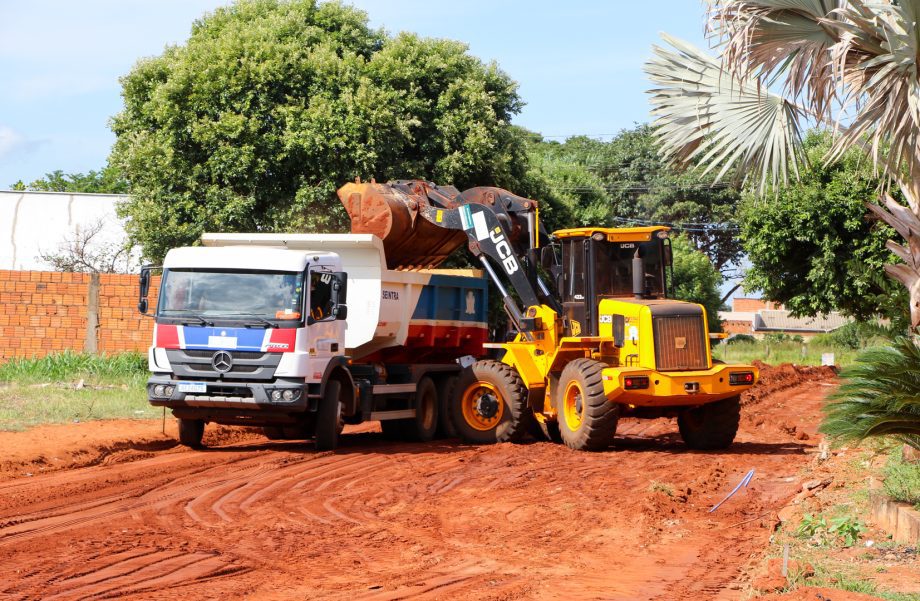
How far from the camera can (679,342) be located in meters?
16.8

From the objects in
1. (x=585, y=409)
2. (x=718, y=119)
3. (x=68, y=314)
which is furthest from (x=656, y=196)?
(x=718, y=119)

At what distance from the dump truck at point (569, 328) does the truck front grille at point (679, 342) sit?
0.01 meters

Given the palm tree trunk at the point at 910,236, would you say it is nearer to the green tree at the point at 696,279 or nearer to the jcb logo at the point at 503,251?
the jcb logo at the point at 503,251

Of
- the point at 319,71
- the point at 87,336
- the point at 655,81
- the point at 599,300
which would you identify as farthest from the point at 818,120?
the point at 87,336

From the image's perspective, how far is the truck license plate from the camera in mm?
15516

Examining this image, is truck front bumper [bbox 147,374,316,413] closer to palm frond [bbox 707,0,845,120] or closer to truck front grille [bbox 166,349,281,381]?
truck front grille [bbox 166,349,281,381]

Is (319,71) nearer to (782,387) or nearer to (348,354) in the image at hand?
(348,354)

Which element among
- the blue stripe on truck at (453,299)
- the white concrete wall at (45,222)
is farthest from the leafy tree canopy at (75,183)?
the blue stripe on truck at (453,299)

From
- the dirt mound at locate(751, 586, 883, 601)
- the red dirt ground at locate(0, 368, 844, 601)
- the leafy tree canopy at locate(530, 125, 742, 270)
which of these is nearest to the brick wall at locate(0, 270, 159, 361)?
the red dirt ground at locate(0, 368, 844, 601)

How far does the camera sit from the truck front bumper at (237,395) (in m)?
15.4

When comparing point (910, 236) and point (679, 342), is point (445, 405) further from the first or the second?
point (910, 236)

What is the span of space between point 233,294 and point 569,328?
544cm

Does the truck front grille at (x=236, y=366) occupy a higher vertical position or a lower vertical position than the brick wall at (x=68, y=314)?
lower

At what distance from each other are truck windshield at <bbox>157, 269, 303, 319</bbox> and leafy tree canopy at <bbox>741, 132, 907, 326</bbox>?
1704 cm
